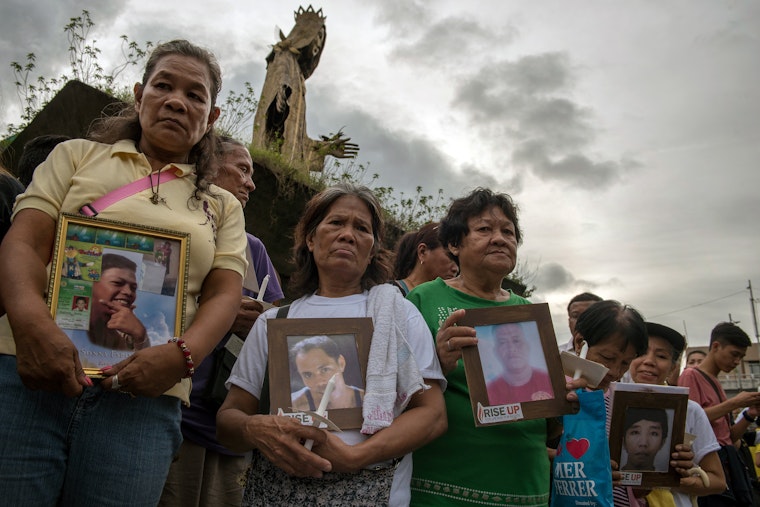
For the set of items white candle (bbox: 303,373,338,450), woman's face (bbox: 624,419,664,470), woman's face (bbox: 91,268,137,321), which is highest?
woman's face (bbox: 91,268,137,321)

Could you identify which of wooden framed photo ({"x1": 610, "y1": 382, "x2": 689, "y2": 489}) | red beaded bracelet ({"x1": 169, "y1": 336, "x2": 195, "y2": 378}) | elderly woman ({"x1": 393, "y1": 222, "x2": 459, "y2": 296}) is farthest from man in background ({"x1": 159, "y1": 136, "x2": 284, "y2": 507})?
wooden framed photo ({"x1": 610, "y1": 382, "x2": 689, "y2": 489})

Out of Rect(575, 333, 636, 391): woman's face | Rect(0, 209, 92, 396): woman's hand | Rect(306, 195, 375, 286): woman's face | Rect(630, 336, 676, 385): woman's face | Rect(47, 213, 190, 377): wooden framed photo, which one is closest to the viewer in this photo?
Rect(0, 209, 92, 396): woman's hand

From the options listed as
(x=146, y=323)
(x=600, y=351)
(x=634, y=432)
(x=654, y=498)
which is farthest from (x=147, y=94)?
(x=654, y=498)

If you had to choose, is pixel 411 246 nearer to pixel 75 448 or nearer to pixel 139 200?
pixel 139 200

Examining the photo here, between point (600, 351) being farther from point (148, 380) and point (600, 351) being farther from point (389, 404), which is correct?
point (148, 380)

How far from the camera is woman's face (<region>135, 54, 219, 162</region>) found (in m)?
2.18

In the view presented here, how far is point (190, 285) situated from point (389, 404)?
77cm

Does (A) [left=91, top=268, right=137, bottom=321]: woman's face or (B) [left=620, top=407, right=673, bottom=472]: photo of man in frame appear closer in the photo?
(A) [left=91, top=268, right=137, bottom=321]: woman's face

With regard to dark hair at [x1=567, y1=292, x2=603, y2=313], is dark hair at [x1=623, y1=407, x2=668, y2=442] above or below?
below

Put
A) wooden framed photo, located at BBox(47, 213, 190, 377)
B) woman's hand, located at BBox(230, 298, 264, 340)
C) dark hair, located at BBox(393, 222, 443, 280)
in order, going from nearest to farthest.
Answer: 1. wooden framed photo, located at BBox(47, 213, 190, 377)
2. woman's hand, located at BBox(230, 298, 264, 340)
3. dark hair, located at BBox(393, 222, 443, 280)

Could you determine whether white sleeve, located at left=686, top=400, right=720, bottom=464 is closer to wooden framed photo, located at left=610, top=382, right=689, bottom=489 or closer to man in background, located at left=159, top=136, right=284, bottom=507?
wooden framed photo, located at left=610, top=382, right=689, bottom=489

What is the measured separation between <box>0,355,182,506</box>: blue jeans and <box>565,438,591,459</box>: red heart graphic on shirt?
163 centimetres

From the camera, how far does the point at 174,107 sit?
2.18m

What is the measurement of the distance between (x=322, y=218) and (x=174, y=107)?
77cm
